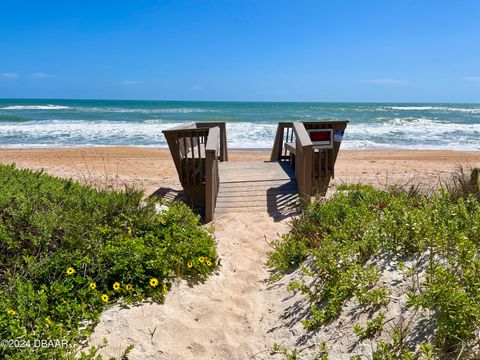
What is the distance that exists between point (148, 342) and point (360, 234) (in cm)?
211

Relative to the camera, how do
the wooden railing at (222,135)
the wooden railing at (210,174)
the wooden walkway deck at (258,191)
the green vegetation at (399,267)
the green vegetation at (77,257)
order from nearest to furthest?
the green vegetation at (399,267) < the green vegetation at (77,257) < the wooden railing at (210,174) < the wooden walkway deck at (258,191) < the wooden railing at (222,135)

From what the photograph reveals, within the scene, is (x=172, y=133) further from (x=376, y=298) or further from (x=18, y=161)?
(x=18, y=161)

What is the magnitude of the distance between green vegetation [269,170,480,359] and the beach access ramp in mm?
1809

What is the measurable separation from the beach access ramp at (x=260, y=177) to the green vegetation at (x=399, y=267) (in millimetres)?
1809

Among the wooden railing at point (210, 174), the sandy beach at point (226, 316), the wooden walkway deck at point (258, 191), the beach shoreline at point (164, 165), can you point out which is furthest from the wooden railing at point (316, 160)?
the beach shoreline at point (164, 165)

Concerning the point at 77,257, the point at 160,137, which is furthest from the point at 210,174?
the point at 160,137

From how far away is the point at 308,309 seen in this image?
10.3 ft

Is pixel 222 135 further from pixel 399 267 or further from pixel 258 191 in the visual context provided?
pixel 399 267

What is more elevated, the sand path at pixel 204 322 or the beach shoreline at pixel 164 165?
the beach shoreline at pixel 164 165

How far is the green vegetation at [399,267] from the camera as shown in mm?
2229

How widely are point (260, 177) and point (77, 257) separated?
4619 millimetres

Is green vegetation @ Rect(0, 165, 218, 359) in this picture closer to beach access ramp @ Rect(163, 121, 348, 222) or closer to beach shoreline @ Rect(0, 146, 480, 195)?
beach access ramp @ Rect(163, 121, 348, 222)

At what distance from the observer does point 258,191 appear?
23.1 ft

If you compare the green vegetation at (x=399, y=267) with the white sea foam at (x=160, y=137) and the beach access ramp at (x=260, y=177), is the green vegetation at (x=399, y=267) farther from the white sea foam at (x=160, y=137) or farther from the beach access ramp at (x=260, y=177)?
the white sea foam at (x=160, y=137)
